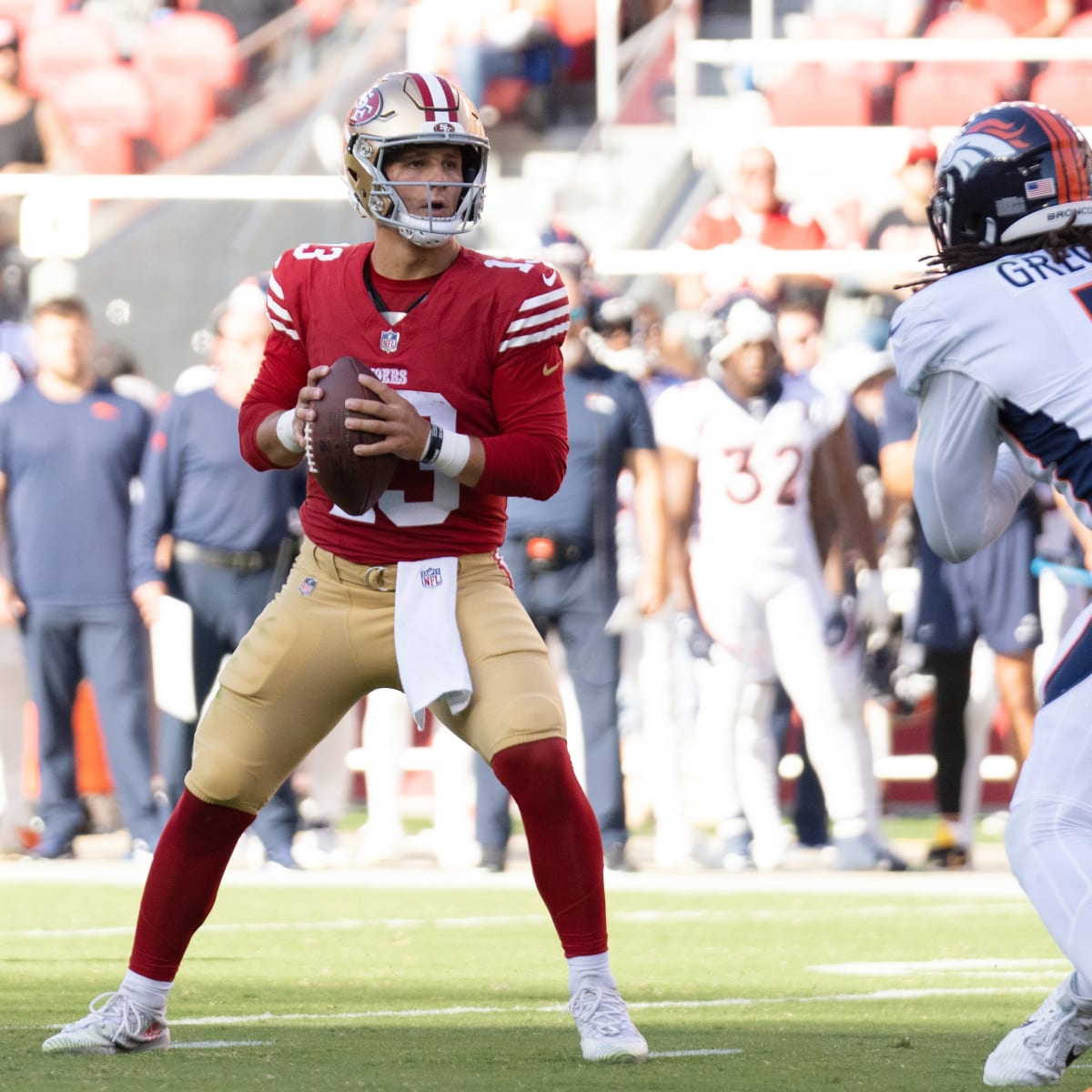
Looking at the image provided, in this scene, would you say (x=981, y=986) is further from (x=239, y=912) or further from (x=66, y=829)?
(x=66, y=829)

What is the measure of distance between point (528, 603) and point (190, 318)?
2.06 metres

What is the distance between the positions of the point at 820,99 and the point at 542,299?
6378 mm

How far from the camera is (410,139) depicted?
4398 millimetres

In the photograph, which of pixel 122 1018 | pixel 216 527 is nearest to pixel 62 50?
pixel 216 527

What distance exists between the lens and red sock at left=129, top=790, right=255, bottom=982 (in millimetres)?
4328

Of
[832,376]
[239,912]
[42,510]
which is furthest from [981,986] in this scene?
[42,510]

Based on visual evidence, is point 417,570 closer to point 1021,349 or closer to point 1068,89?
point 1021,349

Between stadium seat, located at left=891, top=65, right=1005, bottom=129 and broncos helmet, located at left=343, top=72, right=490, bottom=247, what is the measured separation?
615 centimetres

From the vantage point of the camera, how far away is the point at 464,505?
441 cm

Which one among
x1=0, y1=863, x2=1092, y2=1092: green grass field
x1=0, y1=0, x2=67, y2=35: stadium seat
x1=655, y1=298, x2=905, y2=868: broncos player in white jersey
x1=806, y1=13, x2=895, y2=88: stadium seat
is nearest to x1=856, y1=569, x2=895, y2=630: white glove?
x1=655, y1=298, x2=905, y2=868: broncos player in white jersey

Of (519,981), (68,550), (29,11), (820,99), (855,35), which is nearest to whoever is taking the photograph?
(519,981)

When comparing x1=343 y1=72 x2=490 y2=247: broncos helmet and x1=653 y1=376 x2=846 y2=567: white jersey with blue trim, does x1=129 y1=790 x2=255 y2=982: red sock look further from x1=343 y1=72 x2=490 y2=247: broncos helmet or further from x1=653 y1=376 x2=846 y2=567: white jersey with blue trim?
x1=653 y1=376 x2=846 y2=567: white jersey with blue trim

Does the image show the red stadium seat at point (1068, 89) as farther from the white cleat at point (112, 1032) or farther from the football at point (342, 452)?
the white cleat at point (112, 1032)

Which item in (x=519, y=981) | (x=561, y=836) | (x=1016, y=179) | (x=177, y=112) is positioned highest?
(x=1016, y=179)
